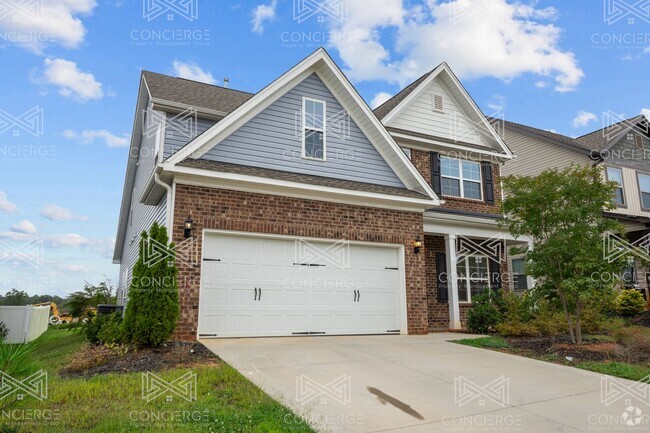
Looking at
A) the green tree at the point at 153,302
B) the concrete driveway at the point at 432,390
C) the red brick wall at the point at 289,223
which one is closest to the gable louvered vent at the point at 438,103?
the red brick wall at the point at 289,223

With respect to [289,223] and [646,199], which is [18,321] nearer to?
[289,223]

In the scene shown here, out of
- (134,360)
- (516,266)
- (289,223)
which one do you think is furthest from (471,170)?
(134,360)

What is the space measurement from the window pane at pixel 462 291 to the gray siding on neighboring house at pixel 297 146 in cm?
451

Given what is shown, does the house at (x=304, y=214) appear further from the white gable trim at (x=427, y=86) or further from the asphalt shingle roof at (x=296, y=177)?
the white gable trim at (x=427, y=86)

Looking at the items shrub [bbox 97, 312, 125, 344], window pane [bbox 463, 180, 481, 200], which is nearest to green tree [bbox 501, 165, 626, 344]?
window pane [bbox 463, 180, 481, 200]

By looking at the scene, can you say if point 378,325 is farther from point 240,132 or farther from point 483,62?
point 483,62

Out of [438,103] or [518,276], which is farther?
[518,276]

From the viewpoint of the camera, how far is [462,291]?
13828 mm

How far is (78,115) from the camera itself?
13.4m

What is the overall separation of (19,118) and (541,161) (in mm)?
19998

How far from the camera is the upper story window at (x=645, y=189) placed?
2087 centimetres

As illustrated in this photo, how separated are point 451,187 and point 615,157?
1220cm

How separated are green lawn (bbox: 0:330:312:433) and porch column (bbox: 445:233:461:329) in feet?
30.0

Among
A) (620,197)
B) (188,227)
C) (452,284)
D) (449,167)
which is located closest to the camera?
(188,227)
